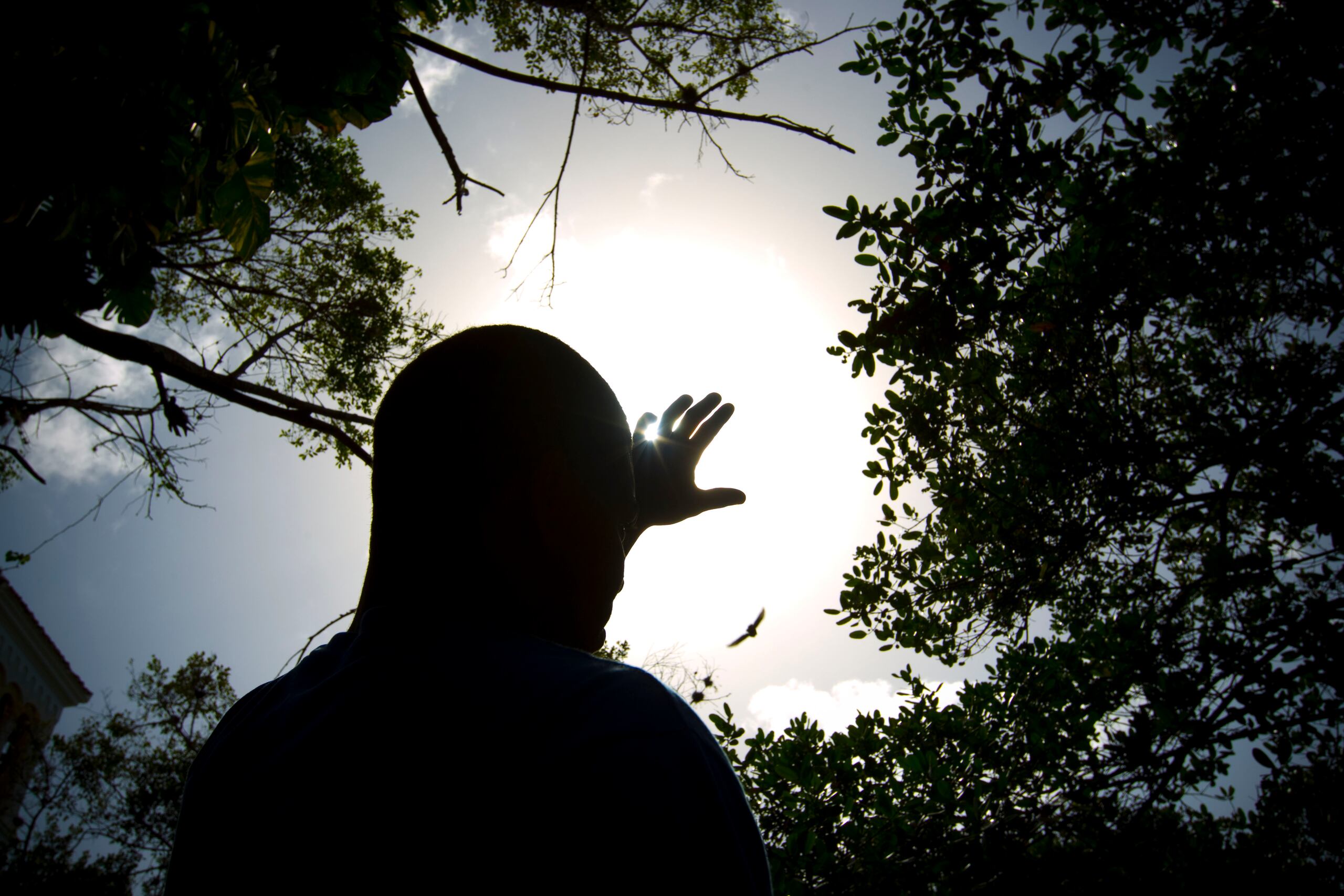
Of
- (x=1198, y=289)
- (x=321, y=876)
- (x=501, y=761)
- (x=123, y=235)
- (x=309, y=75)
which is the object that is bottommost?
(x=321, y=876)

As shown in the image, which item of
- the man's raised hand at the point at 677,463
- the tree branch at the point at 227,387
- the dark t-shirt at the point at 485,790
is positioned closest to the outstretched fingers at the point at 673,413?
the man's raised hand at the point at 677,463

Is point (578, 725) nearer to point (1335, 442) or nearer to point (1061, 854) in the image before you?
point (1061, 854)

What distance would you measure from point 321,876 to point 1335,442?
759 cm

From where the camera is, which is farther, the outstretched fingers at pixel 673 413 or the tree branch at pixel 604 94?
the tree branch at pixel 604 94

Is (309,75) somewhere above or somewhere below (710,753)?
above

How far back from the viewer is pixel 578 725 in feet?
2.65

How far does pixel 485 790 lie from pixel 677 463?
1185mm

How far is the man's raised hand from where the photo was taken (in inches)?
71.2

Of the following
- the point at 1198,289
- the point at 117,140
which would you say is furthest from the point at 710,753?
the point at 1198,289

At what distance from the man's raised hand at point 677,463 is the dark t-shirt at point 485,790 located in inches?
33.5

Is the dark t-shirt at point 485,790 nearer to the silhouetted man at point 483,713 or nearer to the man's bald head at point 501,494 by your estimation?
the silhouetted man at point 483,713

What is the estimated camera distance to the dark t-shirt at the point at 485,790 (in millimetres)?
729

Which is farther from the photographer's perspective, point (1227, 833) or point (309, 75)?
point (1227, 833)

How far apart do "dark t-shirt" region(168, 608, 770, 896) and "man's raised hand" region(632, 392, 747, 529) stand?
85 cm
